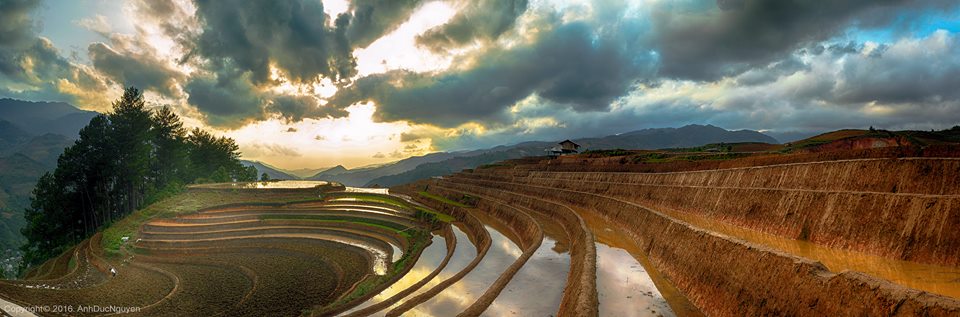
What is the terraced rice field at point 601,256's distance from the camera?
675cm

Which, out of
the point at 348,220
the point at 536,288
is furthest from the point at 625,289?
the point at 348,220

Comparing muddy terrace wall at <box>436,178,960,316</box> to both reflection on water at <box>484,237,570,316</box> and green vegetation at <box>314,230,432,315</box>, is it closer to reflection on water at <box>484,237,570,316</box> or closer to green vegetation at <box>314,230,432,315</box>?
reflection on water at <box>484,237,570,316</box>

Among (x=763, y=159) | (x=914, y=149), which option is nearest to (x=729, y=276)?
(x=914, y=149)

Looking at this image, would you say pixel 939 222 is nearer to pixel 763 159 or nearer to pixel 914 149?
pixel 914 149

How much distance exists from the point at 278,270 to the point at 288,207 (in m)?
19.5

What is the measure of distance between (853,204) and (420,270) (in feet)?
57.1

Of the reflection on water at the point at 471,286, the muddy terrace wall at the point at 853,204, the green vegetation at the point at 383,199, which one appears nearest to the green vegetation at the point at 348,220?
the green vegetation at the point at 383,199

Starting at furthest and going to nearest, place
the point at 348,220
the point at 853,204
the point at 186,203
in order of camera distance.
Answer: the point at 186,203
the point at 348,220
the point at 853,204

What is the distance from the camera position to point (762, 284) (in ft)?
21.7

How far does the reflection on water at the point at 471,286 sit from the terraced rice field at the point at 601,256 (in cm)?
9

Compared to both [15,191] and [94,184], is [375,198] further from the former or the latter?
[15,191]

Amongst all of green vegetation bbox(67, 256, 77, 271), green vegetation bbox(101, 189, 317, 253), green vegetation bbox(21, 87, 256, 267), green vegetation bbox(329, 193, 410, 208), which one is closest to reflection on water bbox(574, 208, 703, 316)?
green vegetation bbox(329, 193, 410, 208)

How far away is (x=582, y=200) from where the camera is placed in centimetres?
2542

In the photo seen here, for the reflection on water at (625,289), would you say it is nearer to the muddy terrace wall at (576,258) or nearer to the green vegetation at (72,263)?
the muddy terrace wall at (576,258)
